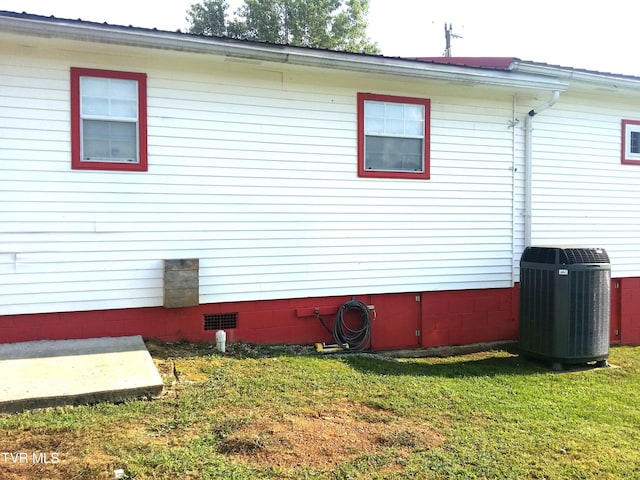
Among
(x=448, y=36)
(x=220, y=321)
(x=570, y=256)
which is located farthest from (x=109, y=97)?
(x=448, y=36)

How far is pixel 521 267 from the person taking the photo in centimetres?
650

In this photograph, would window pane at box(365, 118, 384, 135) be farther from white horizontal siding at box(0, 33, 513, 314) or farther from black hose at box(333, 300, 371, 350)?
black hose at box(333, 300, 371, 350)

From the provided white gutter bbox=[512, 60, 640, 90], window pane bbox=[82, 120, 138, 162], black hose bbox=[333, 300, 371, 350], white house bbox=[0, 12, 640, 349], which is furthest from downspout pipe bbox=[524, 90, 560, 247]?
window pane bbox=[82, 120, 138, 162]

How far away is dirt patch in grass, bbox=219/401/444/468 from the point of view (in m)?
3.18

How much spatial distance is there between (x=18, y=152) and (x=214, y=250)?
87.4 inches

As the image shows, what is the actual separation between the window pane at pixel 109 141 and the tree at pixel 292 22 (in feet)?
70.0

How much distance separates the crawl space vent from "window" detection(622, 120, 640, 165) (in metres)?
6.73

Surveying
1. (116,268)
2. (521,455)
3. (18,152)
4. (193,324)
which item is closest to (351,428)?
(521,455)

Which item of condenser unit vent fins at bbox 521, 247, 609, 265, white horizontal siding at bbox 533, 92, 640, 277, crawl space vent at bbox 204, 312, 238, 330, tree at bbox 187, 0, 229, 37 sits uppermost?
tree at bbox 187, 0, 229, 37

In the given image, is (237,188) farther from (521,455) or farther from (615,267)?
(615,267)

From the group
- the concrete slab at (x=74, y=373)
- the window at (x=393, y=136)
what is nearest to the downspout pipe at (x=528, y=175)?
the window at (x=393, y=136)

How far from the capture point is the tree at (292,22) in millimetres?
25453

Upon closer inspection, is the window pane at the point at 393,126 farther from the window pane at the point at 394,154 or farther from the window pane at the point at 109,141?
the window pane at the point at 109,141

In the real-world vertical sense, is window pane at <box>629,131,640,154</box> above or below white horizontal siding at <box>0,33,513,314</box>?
above
